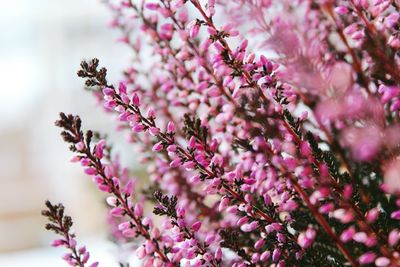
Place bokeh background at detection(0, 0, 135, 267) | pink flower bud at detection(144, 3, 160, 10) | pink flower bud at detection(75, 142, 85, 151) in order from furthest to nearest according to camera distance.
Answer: bokeh background at detection(0, 0, 135, 267), pink flower bud at detection(144, 3, 160, 10), pink flower bud at detection(75, 142, 85, 151)

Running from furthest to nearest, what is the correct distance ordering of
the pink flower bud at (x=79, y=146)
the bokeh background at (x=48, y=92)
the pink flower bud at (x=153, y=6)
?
the bokeh background at (x=48, y=92)
the pink flower bud at (x=153, y=6)
the pink flower bud at (x=79, y=146)

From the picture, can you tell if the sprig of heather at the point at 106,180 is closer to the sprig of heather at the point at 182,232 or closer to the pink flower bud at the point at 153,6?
the sprig of heather at the point at 182,232

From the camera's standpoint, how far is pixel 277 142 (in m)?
0.50

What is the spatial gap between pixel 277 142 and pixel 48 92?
3.89 metres

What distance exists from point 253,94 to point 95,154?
17 centimetres

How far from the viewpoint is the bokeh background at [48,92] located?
13.7 feet

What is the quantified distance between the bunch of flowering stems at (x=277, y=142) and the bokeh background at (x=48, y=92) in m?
3.39

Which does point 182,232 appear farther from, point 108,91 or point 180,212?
point 108,91

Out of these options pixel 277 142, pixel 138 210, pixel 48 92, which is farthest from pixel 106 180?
pixel 48 92

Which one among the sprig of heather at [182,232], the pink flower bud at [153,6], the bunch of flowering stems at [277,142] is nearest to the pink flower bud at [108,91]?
the bunch of flowering stems at [277,142]

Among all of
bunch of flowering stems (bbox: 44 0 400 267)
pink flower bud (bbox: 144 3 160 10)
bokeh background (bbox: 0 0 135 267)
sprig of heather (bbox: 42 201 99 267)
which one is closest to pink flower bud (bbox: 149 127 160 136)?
bunch of flowering stems (bbox: 44 0 400 267)

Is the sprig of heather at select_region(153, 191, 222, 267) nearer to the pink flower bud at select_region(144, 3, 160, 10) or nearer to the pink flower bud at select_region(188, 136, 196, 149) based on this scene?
the pink flower bud at select_region(188, 136, 196, 149)

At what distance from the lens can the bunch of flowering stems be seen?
1.69 ft

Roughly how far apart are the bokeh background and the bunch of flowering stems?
3388 mm
